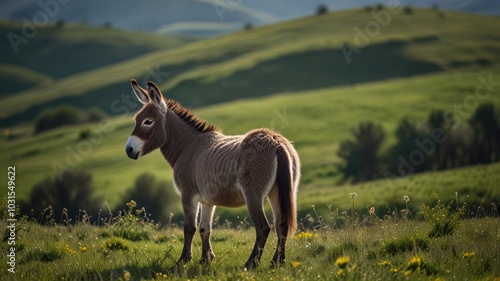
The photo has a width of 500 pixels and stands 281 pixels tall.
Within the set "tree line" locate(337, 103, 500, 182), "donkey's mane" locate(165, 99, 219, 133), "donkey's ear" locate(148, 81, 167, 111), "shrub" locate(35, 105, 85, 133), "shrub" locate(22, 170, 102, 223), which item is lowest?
"tree line" locate(337, 103, 500, 182)

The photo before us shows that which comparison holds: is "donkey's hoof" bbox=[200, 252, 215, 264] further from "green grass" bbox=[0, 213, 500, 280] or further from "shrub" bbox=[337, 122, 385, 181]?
"shrub" bbox=[337, 122, 385, 181]

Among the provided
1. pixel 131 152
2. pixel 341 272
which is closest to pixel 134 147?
pixel 131 152

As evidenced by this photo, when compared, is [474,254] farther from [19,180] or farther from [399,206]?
[19,180]

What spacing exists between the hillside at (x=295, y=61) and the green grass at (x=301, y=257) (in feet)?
337

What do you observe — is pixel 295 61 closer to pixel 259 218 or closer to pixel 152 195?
pixel 152 195

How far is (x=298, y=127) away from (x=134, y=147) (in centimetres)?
7114

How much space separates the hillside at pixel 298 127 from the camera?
230 ft

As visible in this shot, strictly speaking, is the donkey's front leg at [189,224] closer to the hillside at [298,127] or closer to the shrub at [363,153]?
the hillside at [298,127]

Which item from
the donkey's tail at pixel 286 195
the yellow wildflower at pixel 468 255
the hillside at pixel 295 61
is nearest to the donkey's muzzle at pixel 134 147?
the donkey's tail at pixel 286 195

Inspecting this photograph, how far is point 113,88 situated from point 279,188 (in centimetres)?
14010

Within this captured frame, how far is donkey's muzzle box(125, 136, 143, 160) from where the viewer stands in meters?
10.9

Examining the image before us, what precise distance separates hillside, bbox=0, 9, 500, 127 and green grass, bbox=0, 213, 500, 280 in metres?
103

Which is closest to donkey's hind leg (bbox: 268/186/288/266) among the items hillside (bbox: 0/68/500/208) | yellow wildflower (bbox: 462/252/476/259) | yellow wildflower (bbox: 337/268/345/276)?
yellow wildflower (bbox: 337/268/345/276)

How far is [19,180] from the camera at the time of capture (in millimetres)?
75000
